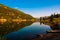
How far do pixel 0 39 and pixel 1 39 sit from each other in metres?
0.34

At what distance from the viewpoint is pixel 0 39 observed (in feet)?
140

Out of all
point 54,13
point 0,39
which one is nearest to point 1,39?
point 0,39

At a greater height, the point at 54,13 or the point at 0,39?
the point at 54,13

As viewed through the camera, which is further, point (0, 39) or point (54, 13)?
point (54, 13)

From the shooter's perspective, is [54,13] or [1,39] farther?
[54,13]

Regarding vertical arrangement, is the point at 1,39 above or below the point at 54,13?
below

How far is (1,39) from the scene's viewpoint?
42.9m

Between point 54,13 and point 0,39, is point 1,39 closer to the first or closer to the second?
point 0,39

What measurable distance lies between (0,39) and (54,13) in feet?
525

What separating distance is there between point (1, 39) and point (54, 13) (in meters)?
160

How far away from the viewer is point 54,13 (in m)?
194
